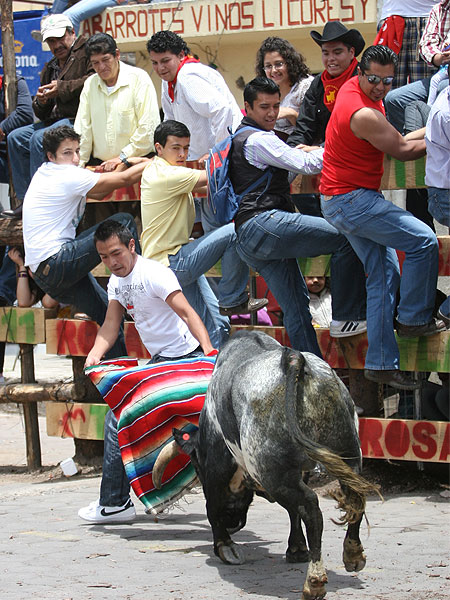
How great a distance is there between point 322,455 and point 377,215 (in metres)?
2.05

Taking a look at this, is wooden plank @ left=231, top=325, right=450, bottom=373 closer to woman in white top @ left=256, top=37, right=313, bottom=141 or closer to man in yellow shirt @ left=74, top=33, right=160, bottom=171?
woman in white top @ left=256, top=37, right=313, bottom=141

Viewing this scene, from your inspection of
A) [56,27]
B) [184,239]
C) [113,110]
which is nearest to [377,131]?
[184,239]

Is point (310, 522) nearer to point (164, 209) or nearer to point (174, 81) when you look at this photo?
point (164, 209)

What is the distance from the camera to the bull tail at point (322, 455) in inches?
189

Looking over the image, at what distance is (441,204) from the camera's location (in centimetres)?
640

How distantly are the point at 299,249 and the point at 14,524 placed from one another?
2.77 m

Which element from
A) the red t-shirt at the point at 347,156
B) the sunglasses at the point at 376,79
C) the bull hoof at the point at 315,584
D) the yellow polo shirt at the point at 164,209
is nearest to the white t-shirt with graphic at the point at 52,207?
the yellow polo shirt at the point at 164,209

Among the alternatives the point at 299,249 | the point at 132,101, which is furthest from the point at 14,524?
the point at 132,101

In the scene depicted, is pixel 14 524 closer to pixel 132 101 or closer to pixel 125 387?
pixel 125 387

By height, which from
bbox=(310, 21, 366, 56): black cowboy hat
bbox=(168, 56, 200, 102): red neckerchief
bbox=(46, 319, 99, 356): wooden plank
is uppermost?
bbox=(310, 21, 366, 56): black cowboy hat

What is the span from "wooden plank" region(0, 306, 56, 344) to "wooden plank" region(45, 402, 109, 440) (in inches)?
28.5

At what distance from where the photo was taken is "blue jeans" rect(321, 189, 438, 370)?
6309mm

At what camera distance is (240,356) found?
18.3 feet

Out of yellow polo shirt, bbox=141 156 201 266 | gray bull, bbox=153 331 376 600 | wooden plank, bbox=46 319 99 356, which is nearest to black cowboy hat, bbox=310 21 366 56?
yellow polo shirt, bbox=141 156 201 266
